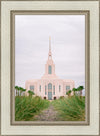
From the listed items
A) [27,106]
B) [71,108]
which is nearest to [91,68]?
[71,108]

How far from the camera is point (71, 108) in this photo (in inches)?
96.5

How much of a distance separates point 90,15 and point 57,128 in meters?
1.65

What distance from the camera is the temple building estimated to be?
96.4 inches

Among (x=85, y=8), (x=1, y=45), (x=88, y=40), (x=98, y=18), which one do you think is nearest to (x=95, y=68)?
(x=88, y=40)

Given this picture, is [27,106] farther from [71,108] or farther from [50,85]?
[71,108]

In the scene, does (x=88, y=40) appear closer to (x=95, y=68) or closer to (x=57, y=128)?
(x=95, y=68)

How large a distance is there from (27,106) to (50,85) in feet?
1.51

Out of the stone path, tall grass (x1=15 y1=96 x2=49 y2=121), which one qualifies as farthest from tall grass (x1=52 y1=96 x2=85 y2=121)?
tall grass (x1=15 y1=96 x2=49 y2=121)

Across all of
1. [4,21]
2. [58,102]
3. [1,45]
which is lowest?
[58,102]

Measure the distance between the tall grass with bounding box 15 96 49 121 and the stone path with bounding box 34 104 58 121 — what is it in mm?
59

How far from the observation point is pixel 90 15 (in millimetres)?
2406

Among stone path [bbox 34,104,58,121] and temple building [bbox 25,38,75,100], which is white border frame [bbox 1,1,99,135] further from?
temple building [bbox 25,38,75,100]

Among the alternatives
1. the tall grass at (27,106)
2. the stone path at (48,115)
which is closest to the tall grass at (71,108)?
the stone path at (48,115)

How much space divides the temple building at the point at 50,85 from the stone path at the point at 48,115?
0.18 m
